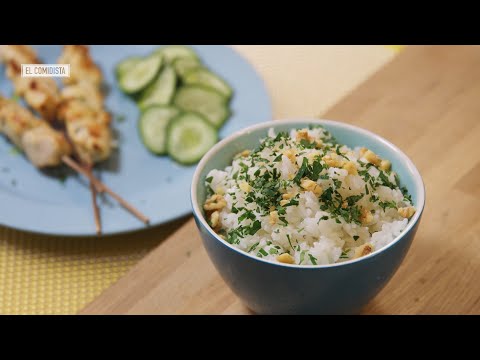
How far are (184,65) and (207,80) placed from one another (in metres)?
0.19

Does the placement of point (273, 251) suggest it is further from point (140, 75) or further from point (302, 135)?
point (140, 75)

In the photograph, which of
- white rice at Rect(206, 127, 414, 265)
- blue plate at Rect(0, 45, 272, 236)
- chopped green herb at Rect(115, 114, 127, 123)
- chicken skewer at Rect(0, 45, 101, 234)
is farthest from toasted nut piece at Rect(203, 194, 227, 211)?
chopped green herb at Rect(115, 114, 127, 123)

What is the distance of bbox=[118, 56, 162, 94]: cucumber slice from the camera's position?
3.17 meters

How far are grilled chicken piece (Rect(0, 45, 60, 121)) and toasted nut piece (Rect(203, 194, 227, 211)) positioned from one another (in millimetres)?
1655

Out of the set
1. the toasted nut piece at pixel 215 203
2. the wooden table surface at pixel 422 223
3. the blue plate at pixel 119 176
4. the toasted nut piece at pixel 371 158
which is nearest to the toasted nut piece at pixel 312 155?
the toasted nut piece at pixel 371 158

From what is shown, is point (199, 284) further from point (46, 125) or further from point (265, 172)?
point (46, 125)

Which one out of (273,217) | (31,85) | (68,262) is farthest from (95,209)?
(273,217)

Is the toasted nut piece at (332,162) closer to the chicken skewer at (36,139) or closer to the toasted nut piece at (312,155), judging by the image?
the toasted nut piece at (312,155)

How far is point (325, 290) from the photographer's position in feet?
5.04

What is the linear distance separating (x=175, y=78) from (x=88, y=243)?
1.11 m

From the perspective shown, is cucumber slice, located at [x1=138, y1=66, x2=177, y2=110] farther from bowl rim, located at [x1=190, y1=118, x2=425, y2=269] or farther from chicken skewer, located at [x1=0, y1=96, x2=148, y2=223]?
bowl rim, located at [x1=190, y1=118, x2=425, y2=269]

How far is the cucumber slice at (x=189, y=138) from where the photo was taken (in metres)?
2.82

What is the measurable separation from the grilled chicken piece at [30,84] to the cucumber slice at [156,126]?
19.1 inches

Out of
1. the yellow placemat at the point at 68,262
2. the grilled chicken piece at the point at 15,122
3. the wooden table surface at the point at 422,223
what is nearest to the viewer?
the wooden table surface at the point at 422,223
